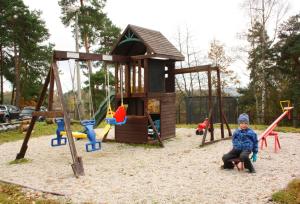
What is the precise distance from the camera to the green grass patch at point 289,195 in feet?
16.2

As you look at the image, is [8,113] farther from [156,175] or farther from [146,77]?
[156,175]

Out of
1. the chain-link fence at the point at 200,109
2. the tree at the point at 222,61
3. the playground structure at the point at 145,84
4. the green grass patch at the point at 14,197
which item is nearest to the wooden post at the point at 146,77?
the playground structure at the point at 145,84

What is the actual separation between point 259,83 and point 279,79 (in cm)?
158

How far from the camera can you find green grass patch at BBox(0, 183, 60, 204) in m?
5.30

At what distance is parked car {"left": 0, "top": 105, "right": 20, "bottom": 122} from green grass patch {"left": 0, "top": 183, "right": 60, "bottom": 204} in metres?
18.4

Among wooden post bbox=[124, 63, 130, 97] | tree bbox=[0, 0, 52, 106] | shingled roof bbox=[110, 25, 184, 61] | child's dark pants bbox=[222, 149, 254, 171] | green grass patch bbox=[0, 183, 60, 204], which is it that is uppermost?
tree bbox=[0, 0, 52, 106]

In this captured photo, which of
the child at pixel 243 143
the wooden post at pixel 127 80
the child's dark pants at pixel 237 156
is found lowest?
the child's dark pants at pixel 237 156

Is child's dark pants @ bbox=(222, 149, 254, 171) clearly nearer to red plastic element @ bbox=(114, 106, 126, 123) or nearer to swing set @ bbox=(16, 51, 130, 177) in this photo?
swing set @ bbox=(16, 51, 130, 177)

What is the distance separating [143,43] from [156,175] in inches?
222

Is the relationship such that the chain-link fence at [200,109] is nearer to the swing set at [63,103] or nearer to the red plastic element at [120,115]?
the red plastic element at [120,115]

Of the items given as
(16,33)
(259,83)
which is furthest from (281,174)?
(16,33)

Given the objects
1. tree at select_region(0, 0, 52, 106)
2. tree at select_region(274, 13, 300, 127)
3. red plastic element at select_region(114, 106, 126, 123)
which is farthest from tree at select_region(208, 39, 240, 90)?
red plastic element at select_region(114, 106, 126, 123)

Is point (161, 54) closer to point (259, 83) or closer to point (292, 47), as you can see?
point (292, 47)

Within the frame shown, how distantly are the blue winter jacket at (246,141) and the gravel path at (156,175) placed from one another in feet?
1.66
